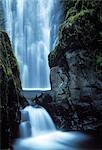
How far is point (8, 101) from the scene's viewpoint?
38.2 ft

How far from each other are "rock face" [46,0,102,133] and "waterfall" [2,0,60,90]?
494 centimetres

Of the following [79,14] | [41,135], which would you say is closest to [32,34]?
A: [79,14]

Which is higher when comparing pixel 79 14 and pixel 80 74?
pixel 79 14

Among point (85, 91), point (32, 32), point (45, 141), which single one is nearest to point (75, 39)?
point (85, 91)

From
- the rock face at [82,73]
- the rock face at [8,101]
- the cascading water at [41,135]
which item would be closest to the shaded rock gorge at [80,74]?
the rock face at [82,73]

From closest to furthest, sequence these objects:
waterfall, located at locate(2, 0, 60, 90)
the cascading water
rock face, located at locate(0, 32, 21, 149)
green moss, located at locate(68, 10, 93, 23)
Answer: rock face, located at locate(0, 32, 21, 149)
the cascading water
green moss, located at locate(68, 10, 93, 23)
waterfall, located at locate(2, 0, 60, 90)

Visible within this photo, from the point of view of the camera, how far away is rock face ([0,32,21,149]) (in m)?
10.2

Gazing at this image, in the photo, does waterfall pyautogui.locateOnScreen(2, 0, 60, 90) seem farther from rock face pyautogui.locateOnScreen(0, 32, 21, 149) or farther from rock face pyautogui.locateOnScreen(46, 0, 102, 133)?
rock face pyautogui.locateOnScreen(0, 32, 21, 149)

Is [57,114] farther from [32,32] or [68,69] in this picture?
[32,32]

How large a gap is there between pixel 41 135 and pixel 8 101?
8.40 feet

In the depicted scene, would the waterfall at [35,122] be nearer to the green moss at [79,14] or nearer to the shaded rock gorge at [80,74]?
the shaded rock gorge at [80,74]

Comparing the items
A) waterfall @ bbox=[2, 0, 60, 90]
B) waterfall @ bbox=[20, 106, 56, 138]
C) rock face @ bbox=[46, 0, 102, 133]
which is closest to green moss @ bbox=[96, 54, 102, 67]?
rock face @ bbox=[46, 0, 102, 133]

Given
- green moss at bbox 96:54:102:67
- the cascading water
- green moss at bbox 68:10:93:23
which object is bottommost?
the cascading water

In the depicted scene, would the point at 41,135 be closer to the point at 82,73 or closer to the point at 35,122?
the point at 35,122
